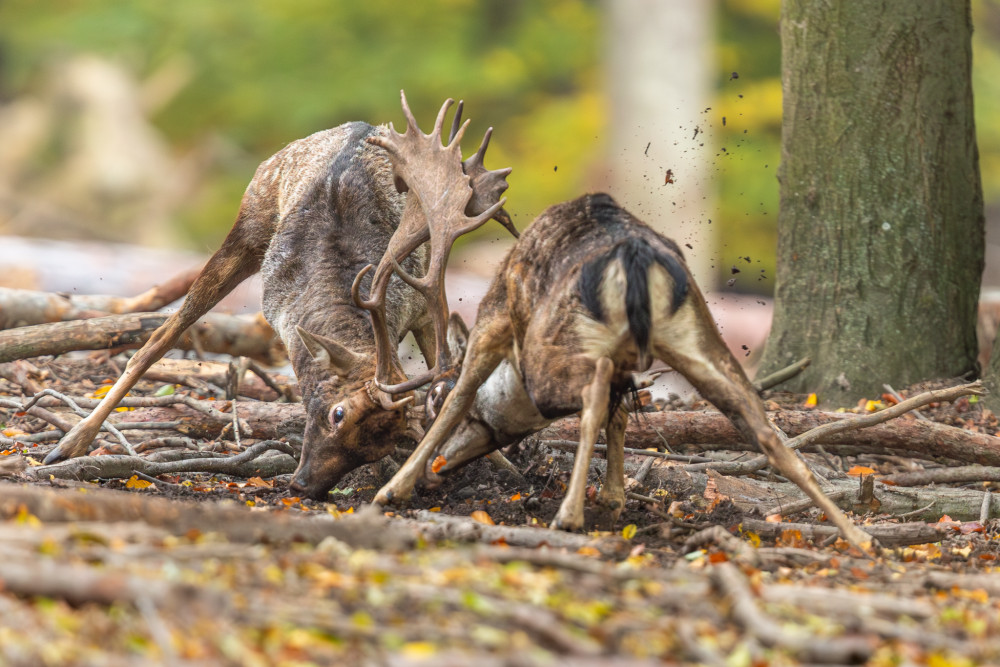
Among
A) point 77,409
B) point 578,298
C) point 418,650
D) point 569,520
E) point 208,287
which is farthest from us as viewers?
point 208,287

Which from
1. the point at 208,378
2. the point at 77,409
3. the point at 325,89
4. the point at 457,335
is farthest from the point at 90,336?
the point at 325,89

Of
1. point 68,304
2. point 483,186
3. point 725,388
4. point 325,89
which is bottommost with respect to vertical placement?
point 725,388

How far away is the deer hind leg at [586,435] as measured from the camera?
4766 millimetres

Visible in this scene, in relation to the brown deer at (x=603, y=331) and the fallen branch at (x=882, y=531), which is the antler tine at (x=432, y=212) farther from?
the fallen branch at (x=882, y=531)

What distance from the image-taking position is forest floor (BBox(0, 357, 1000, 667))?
9.41 feet

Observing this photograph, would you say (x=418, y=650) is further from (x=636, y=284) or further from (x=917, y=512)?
(x=917, y=512)

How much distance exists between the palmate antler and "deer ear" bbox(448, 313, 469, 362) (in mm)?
47

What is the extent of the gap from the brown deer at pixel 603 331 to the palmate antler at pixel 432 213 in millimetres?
552

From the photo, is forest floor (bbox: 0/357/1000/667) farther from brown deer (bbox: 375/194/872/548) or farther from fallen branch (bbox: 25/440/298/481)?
brown deer (bbox: 375/194/872/548)

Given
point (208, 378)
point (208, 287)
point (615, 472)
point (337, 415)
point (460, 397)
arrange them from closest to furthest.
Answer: point (615, 472) < point (460, 397) < point (337, 415) < point (208, 287) < point (208, 378)

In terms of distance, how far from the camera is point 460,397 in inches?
228

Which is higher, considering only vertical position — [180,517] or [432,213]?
[432,213]

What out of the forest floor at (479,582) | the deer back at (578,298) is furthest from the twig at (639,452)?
the deer back at (578,298)

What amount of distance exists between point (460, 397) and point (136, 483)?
1941 mm
